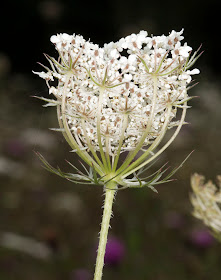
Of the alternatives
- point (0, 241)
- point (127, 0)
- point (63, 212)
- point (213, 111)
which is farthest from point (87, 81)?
point (127, 0)

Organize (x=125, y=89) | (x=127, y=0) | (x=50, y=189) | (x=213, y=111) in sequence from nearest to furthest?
1. (x=125, y=89)
2. (x=50, y=189)
3. (x=213, y=111)
4. (x=127, y=0)

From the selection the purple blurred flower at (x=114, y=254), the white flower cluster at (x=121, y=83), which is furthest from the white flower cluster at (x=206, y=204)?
the purple blurred flower at (x=114, y=254)

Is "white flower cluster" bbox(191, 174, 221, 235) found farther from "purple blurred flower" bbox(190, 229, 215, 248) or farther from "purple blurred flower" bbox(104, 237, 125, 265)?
"purple blurred flower" bbox(104, 237, 125, 265)

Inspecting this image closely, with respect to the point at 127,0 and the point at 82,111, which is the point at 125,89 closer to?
the point at 82,111

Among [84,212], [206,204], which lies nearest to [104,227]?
[206,204]

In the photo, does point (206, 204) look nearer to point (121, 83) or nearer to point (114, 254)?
point (121, 83)

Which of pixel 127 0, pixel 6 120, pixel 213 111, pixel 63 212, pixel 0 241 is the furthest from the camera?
pixel 127 0

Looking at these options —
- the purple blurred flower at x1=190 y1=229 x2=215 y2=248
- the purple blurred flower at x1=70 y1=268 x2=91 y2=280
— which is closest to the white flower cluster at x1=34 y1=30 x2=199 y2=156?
the purple blurred flower at x1=190 y1=229 x2=215 y2=248

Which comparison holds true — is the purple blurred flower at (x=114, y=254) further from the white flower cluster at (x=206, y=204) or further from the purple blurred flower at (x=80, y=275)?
the white flower cluster at (x=206, y=204)
